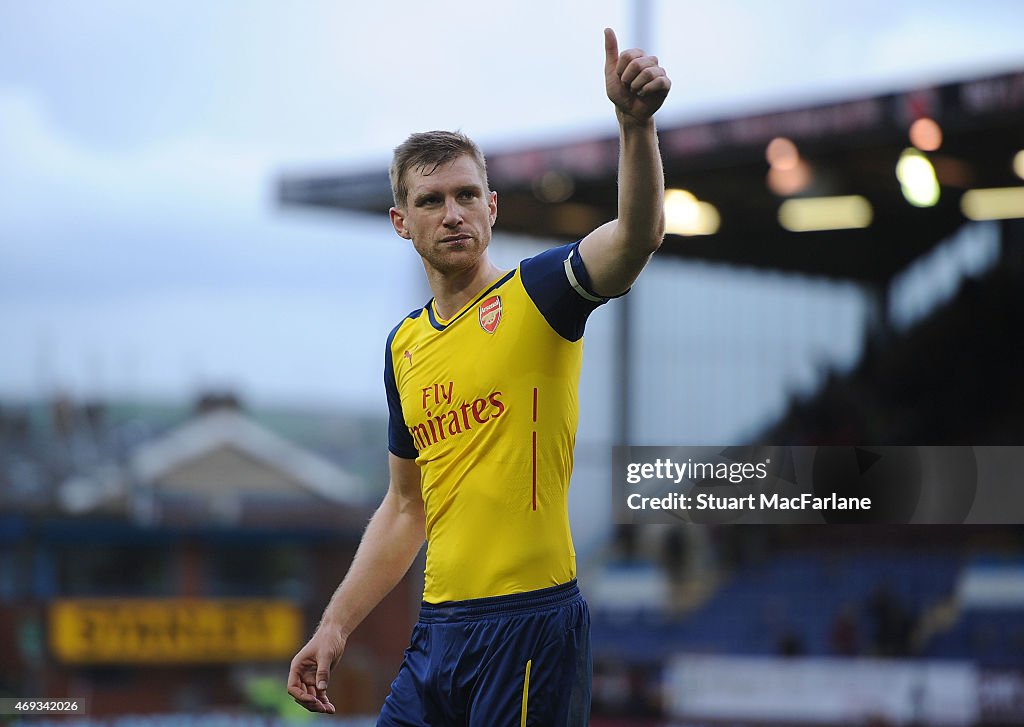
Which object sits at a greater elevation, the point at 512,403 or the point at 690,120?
the point at 690,120

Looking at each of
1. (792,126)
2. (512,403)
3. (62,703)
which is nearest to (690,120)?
(792,126)

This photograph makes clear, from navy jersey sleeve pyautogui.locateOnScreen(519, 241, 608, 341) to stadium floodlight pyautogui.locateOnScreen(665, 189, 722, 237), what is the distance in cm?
1141

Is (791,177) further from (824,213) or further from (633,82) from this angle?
(633,82)

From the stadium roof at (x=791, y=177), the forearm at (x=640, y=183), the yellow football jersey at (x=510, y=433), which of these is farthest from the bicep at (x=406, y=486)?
the stadium roof at (x=791, y=177)

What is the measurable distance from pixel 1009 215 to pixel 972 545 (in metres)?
3.47

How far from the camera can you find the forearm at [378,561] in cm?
327

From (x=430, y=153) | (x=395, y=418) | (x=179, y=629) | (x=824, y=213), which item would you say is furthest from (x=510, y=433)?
(x=179, y=629)

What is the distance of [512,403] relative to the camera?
114 inches

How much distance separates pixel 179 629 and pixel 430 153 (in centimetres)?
1761

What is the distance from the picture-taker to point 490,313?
117 inches

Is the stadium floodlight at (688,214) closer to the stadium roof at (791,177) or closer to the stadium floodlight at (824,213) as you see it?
the stadium roof at (791,177)

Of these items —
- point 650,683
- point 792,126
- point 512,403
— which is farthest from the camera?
point 650,683

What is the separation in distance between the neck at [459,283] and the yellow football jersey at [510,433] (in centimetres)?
4

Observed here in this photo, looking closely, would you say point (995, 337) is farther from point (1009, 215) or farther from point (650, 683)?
point (650, 683)
